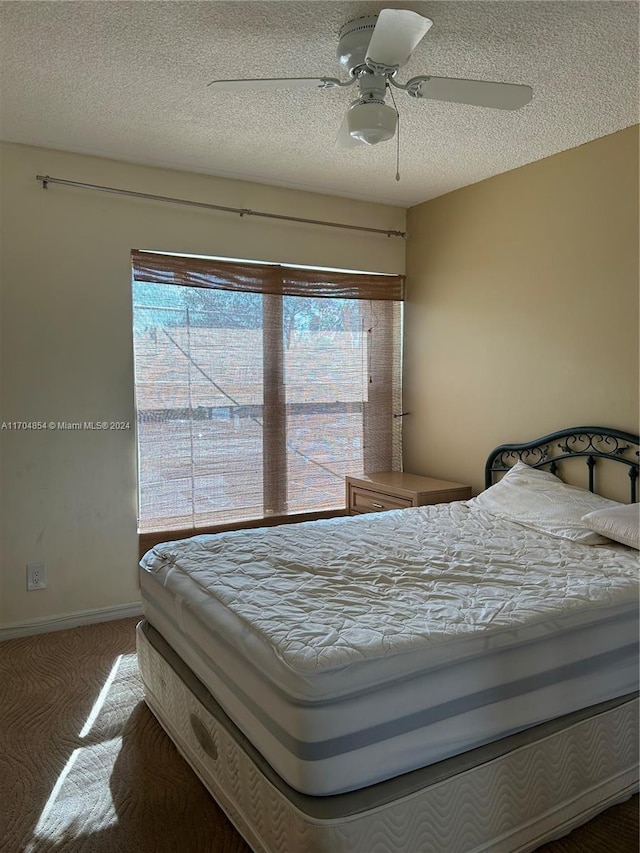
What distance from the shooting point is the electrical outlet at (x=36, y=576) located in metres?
3.38

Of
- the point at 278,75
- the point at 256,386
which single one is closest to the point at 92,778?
the point at 256,386

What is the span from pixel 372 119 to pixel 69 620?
292 centimetres

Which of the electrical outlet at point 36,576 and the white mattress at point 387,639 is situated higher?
the white mattress at point 387,639

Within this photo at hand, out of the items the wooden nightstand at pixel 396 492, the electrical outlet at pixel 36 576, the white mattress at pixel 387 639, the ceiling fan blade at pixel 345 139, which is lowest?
the electrical outlet at pixel 36 576

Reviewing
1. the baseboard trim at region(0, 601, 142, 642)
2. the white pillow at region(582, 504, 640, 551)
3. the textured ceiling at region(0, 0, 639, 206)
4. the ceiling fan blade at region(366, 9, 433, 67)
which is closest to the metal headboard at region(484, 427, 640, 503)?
the white pillow at region(582, 504, 640, 551)

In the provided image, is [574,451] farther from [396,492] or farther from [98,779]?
[98,779]

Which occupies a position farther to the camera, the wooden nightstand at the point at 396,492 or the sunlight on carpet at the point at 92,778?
the wooden nightstand at the point at 396,492

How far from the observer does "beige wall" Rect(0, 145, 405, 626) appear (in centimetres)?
330

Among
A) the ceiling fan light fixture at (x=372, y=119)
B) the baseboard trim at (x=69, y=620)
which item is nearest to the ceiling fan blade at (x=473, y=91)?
the ceiling fan light fixture at (x=372, y=119)

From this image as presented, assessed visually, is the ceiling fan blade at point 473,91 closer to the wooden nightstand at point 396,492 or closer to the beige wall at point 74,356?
the beige wall at point 74,356

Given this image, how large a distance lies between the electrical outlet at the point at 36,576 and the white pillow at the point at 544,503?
92.0 inches

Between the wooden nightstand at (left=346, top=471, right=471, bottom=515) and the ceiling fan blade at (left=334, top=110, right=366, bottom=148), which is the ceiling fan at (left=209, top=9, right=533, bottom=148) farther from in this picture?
the wooden nightstand at (left=346, top=471, right=471, bottom=515)

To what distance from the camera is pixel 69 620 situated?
137 inches

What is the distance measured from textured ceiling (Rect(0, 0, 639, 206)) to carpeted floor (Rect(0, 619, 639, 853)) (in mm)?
2531
